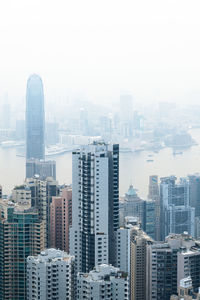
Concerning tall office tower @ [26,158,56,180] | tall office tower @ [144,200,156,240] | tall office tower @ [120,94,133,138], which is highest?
tall office tower @ [120,94,133,138]

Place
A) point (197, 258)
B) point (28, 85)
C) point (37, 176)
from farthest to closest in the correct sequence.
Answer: point (28, 85) → point (37, 176) → point (197, 258)

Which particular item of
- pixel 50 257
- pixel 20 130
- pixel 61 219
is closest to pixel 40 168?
pixel 20 130

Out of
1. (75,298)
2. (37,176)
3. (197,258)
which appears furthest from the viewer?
(37,176)

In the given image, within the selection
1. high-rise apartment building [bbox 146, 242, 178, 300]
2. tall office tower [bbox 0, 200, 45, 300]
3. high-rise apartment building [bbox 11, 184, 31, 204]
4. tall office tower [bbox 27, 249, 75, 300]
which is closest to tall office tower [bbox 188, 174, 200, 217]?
high-rise apartment building [bbox 11, 184, 31, 204]

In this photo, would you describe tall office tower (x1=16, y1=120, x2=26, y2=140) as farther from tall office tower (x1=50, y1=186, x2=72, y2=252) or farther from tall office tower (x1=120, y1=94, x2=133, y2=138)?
tall office tower (x1=50, y1=186, x2=72, y2=252)

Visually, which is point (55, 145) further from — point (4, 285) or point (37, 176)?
point (4, 285)

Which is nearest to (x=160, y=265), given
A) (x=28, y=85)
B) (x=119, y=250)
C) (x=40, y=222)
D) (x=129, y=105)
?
(x=119, y=250)
